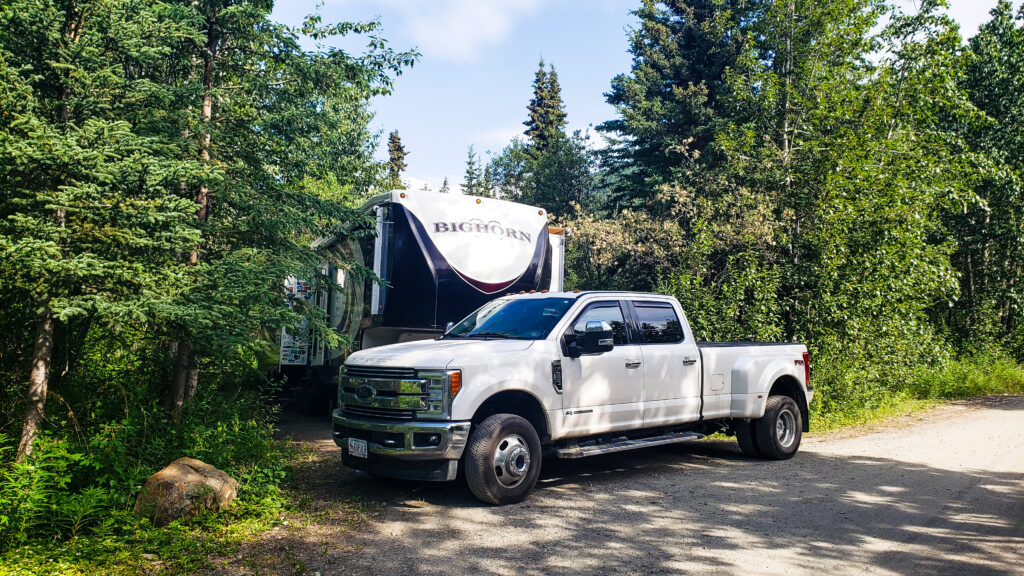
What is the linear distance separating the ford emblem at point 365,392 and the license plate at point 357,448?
39cm

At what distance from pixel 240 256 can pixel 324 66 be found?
275cm

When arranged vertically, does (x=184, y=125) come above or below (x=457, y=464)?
above

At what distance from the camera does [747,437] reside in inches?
362

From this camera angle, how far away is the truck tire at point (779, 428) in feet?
29.8

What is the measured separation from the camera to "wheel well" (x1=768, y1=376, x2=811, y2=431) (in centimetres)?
956

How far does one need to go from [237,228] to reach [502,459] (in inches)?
162

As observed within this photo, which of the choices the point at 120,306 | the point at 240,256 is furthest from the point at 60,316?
the point at 240,256

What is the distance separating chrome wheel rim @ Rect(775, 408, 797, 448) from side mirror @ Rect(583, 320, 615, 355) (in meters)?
3.47


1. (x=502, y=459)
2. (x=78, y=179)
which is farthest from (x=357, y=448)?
(x=78, y=179)

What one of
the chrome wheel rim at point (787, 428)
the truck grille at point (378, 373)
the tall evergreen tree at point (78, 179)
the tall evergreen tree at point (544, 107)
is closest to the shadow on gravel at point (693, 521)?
the chrome wheel rim at point (787, 428)

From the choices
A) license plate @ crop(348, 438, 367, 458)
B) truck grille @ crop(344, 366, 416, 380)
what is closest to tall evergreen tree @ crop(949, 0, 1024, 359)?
truck grille @ crop(344, 366, 416, 380)

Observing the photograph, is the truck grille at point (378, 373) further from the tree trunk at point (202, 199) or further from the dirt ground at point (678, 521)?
the tree trunk at point (202, 199)

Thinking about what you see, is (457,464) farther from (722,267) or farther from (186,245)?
(722,267)

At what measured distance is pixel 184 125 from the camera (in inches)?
287
